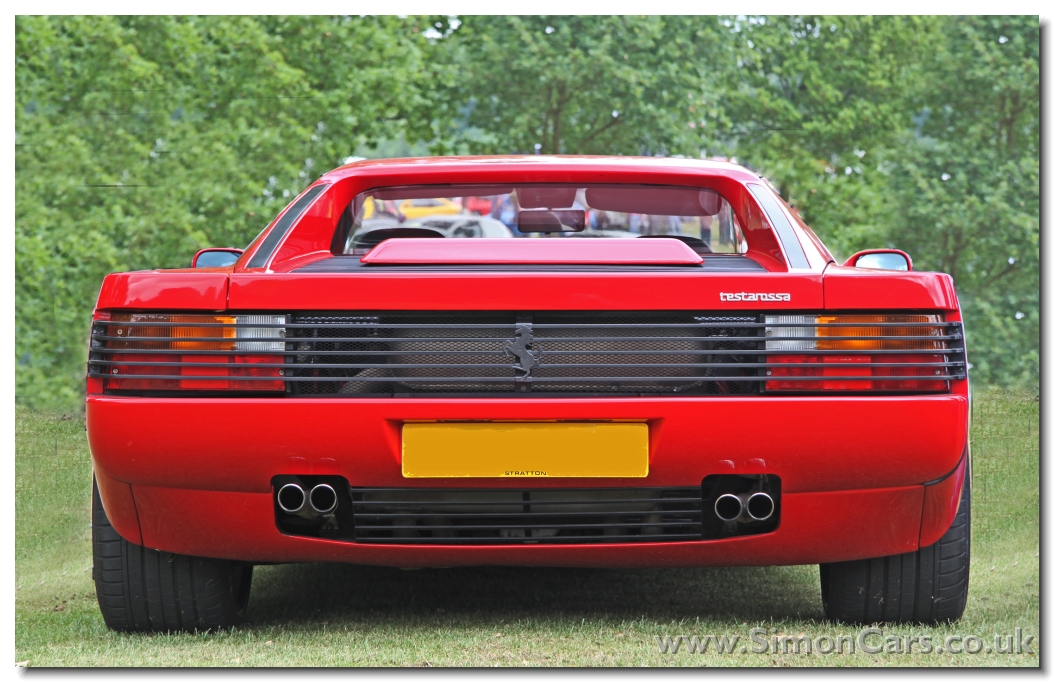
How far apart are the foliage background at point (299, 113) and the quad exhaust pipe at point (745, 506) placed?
909cm

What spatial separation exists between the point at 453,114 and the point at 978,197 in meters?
6.12

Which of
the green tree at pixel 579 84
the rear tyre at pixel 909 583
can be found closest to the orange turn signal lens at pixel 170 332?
the rear tyre at pixel 909 583

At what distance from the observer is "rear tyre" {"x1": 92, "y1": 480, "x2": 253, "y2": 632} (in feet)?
11.1

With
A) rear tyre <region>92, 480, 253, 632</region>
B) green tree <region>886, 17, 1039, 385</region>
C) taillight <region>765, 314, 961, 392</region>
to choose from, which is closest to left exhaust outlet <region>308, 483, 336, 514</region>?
rear tyre <region>92, 480, 253, 632</region>

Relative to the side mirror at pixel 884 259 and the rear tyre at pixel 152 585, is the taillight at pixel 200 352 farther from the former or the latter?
the side mirror at pixel 884 259

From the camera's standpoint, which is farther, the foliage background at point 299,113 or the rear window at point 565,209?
the foliage background at point 299,113

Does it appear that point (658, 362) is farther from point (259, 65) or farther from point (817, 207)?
point (817, 207)

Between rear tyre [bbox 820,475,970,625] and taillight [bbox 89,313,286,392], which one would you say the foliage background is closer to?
taillight [bbox 89,313,286,392]

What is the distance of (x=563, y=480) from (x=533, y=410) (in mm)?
217

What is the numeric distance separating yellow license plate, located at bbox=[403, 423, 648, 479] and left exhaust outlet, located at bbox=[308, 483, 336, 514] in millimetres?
238

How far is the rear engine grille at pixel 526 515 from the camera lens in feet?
10.0

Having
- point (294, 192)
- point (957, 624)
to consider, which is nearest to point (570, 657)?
point (957, 624)

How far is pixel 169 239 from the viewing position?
1184cm

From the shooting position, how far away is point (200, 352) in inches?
117
